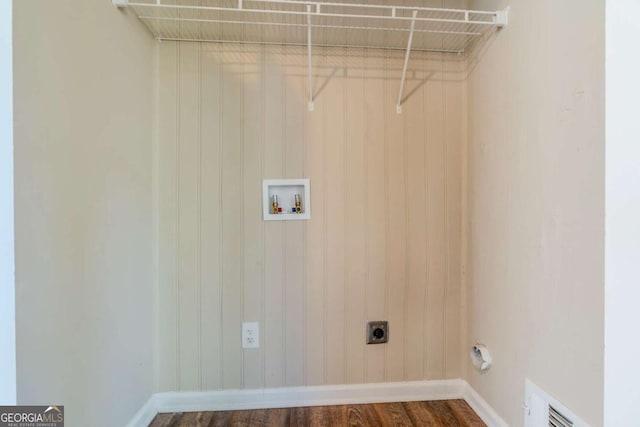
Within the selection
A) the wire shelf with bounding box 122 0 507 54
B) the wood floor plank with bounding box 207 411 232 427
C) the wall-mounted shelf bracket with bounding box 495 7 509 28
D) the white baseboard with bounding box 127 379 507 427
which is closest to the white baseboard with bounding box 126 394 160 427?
the white baseboard with bounding box 127 379 507 427

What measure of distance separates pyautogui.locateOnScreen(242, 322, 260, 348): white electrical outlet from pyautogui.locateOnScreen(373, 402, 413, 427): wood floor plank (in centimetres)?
66

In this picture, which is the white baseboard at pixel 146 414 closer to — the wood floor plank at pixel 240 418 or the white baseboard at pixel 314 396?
the white baseboard at pixel 314 396

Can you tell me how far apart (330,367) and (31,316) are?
3.79 feet

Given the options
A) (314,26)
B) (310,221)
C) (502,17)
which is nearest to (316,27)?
(314,26)

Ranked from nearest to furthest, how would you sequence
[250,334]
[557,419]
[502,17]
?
1. [557,419]
2. [502,17]
3. [250,334]

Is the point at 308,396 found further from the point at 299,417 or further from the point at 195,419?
the point at 195,419

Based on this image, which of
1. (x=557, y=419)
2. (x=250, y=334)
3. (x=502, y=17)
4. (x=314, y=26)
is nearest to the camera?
(x=557, y=419)

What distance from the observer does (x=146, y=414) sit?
1.25 metres

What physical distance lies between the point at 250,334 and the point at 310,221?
619mm

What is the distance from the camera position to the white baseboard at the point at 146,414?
3.88 ft

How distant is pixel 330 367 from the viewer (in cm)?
Result: 140

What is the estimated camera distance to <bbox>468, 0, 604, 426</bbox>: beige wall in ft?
2.55

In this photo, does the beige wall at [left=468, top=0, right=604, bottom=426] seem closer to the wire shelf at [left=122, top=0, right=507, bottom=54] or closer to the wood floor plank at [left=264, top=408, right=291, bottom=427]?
the wire shelf at [left=122, top=0, right=507, bottom=54]

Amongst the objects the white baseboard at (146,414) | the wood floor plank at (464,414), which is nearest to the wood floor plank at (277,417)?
the white baseboard at (146,414)
